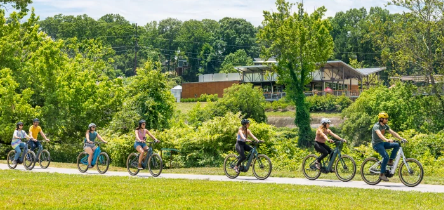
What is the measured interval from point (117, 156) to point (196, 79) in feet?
354

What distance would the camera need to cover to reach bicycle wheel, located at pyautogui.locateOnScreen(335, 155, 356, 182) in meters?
16.6

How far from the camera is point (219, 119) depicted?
1088 inches

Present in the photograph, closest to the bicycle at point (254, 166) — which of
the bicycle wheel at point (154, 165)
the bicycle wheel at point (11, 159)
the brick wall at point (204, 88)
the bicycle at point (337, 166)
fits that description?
the bicycle at point (337, 166)

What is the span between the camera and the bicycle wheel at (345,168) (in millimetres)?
16578

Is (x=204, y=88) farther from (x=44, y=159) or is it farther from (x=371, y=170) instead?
(x=371, y=170)

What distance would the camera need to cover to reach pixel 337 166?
16.8 metres

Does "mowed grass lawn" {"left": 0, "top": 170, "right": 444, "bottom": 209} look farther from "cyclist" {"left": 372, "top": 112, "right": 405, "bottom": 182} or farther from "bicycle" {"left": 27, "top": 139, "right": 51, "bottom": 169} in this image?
"bicycle" {"left": 27, "top": 139, "right": 51, "bottom": 169}

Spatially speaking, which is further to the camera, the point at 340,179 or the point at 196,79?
the point at 196,79

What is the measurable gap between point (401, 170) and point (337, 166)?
2.14m

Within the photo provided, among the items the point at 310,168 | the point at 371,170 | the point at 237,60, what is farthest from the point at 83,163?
the point at 237,60

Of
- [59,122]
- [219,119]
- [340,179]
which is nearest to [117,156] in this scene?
[219,119]

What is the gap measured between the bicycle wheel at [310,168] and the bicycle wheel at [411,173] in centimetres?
273

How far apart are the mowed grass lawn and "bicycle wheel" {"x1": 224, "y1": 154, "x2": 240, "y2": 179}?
215cm

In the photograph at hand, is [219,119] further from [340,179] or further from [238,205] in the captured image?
[238,205]
